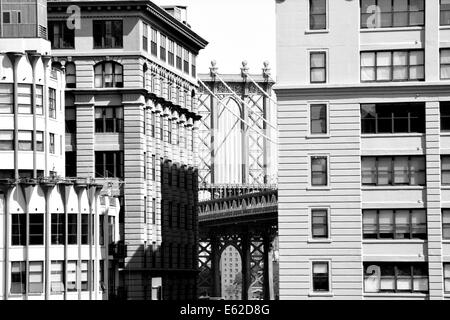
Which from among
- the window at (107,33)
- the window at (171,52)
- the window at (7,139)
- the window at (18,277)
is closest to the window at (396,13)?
the window at (18,277)

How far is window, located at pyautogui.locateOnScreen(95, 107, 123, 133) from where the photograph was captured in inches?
4417

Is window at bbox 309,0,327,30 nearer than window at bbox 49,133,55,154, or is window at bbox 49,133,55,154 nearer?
window at bbox 309,0,327,30

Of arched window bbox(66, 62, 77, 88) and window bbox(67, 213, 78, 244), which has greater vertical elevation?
arched window bbox(66, 62, 77, 88)

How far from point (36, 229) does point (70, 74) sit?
22.4 m

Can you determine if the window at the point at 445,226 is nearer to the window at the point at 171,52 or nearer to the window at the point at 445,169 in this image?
the window at the point at 445,169

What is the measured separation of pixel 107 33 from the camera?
11275 centimetres

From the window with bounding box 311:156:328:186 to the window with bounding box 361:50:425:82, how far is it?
5086 mm

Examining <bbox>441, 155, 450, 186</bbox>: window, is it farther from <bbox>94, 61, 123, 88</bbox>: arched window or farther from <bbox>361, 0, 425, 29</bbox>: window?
<bbox>94, 61, 123, 88</bbox>: arched window

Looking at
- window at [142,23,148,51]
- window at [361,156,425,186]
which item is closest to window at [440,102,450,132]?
window at [361,156,425,186]

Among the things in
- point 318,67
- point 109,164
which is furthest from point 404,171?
point 109,164

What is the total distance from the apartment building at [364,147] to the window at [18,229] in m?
21.7

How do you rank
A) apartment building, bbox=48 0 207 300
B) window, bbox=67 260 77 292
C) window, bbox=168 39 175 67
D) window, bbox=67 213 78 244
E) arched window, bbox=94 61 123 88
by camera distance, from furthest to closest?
window, bbox=168 39 175 67
arched window, bbox=94 61 123 88
apartment building, bbox=48 0 207 300
window, bbox=67 213 78 244
window, bbox=67 260 77 292

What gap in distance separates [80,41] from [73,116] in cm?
598
